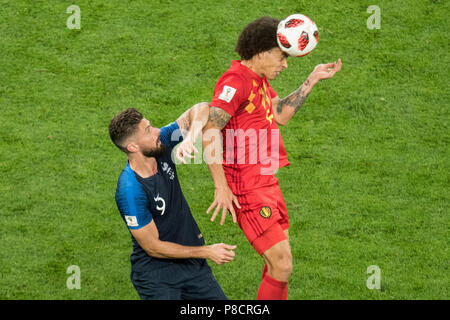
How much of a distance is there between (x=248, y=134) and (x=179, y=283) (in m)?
1.33

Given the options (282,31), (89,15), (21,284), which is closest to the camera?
(282,31)

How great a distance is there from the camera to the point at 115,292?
6957mm

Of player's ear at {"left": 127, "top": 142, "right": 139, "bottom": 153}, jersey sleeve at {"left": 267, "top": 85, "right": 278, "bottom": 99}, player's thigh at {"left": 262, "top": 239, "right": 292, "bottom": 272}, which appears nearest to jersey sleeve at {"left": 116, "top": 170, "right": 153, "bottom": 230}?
player's ear at {"left": 127, "top": 142, "right": 139, "bottom": 153}

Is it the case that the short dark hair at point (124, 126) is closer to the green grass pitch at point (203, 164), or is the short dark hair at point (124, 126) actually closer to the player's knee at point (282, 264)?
the player's knee at point (282, 264)

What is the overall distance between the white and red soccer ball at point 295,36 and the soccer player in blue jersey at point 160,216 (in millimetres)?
800

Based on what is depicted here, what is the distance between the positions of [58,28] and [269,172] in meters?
5.66

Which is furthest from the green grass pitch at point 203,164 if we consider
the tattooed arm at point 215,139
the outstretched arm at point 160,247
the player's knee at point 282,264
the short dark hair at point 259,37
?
the short dark hair at point 259,37

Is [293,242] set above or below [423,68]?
below

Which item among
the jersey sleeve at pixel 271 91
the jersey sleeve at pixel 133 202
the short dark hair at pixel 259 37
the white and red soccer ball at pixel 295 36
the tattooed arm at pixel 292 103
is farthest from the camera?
the tattooed arm at pixel 292 103

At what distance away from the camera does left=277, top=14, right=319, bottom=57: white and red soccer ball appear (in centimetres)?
561

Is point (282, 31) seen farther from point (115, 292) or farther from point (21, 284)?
point (21, 284)

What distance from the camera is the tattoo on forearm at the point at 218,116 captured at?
5.55 meters

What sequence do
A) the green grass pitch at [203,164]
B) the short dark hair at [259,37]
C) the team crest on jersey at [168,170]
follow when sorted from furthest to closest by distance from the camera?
the green grass pitch at [203,164], the team crest on jersey at [168,170], the short dark hair at [259,37]

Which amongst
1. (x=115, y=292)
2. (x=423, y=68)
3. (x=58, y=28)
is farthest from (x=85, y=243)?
(x=423, y=68)
